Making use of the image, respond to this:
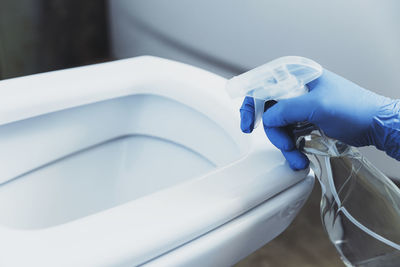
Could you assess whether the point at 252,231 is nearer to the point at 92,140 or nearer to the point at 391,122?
the point at 391,122

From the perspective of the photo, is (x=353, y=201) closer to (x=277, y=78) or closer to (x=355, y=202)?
(x=355, y=202)

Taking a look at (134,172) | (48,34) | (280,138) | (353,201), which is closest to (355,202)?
(353,201)

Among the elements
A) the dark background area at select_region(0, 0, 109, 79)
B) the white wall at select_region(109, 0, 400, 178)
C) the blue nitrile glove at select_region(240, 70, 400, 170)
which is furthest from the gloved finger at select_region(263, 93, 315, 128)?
the dark background area at select_region(0, 0, 109, 79)

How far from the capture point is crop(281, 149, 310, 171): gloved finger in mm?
480

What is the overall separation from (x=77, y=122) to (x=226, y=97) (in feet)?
0.65

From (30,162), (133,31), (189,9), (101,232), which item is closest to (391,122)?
(101,232)

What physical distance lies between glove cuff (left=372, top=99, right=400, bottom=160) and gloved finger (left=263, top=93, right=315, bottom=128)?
0.09 meters

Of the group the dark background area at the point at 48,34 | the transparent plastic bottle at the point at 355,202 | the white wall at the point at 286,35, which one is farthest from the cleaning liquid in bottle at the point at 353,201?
the dark background area at the point at 48,34

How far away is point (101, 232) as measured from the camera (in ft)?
1.27

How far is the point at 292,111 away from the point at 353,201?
0.41 feet

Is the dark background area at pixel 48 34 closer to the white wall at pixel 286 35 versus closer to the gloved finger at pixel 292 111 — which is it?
the white wall at pixel 286 35

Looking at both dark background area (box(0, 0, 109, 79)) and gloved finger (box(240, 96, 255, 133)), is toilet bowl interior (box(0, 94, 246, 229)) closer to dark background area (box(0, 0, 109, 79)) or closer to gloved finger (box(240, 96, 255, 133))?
gloved finger (box(240, 96, 255, 133))

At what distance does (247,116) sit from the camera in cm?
51

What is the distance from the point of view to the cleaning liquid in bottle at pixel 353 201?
1.60 feet
